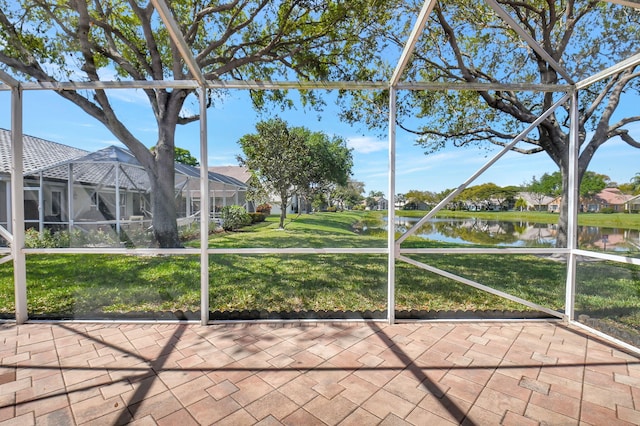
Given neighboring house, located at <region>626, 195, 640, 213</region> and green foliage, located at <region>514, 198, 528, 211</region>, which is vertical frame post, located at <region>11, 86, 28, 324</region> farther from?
neighboring house, located at <region>626, 195, 640, 213</region>

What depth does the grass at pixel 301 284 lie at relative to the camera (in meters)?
3.40

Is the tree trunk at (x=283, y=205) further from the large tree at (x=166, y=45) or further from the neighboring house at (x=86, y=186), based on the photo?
the neighboring house at (x=86, y=186)

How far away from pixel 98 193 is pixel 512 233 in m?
7.37

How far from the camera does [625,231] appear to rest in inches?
138

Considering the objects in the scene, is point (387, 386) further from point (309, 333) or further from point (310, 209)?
point (310, 209)

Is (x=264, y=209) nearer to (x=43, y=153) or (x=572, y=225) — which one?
(x=43, y=153)

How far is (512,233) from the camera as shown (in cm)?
566

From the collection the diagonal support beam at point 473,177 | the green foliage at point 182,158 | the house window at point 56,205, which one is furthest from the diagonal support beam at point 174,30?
the house window at point 56,205

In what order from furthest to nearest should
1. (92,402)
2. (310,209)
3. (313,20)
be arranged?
(310,209) → (313,20) → (92,402)

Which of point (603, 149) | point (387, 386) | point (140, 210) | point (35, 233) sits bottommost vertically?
point (387, 386)

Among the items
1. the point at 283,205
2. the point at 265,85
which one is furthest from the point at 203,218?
the point at 283,205

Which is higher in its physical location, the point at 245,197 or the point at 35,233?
the point at 245,197

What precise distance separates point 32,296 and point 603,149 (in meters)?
8.26

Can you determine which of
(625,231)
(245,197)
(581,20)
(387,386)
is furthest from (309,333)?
(581,20)
